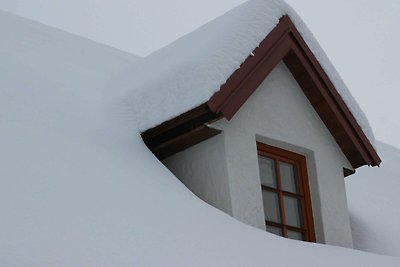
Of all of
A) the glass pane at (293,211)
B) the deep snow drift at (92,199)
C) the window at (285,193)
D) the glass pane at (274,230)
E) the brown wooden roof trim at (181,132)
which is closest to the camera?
the deep snow drift at (92,199)

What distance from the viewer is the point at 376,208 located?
8.08 metres

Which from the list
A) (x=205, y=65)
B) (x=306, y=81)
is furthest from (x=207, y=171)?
(x=306, y=81)

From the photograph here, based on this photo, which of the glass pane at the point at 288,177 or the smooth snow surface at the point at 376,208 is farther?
Result: the smooth snow surface at the point at 376,208

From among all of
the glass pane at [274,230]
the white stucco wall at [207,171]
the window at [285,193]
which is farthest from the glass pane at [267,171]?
the white stucco wall at [207,171]

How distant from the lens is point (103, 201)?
15.9 feet

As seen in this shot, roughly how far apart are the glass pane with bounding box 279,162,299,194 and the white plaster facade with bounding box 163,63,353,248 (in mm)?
122

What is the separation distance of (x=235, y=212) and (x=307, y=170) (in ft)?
3.46

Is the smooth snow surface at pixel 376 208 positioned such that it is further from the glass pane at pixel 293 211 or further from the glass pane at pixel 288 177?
the glass pane at pixel 288 177

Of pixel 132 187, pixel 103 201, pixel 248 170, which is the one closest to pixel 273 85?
pixel 248 170

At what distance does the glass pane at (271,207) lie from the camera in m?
6.44

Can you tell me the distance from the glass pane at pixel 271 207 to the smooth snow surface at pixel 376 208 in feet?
2.86

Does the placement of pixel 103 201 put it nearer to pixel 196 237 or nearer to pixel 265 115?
pixel 196 237

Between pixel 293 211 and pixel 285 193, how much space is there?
0.46 feet

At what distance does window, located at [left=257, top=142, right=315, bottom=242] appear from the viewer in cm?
648
